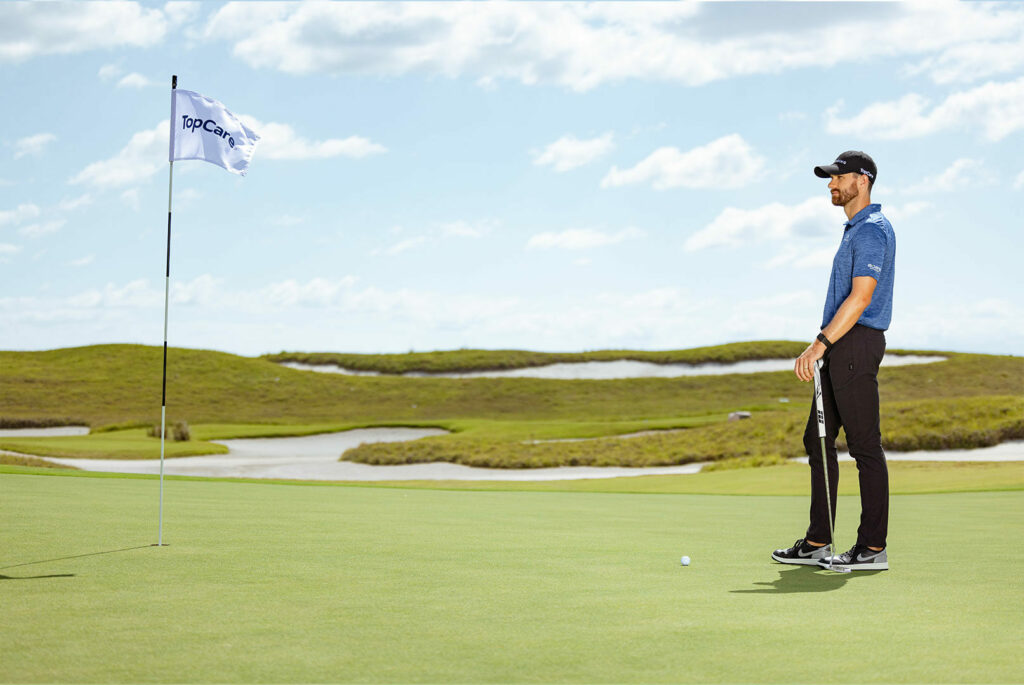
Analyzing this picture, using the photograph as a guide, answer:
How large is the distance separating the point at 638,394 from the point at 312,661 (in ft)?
145

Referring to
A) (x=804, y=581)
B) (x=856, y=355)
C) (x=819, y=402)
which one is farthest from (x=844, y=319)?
(x=804, y=581)

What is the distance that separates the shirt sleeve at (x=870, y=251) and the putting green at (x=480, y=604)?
5.82 feet

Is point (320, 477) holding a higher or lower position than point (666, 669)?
lower

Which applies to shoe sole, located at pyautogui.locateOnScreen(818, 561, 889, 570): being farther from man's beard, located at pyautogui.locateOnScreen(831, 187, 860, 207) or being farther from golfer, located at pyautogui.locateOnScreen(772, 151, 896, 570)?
man's beard, located at pyautogui.locateOnScreen(831, 187, 860, 207)

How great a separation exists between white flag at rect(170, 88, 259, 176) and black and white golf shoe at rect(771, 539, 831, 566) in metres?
5.36

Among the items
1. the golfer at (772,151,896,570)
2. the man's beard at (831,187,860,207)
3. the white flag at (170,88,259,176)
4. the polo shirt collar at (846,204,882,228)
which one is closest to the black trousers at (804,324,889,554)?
the golfer at (772,151,896,570)

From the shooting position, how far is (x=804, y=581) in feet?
17.5

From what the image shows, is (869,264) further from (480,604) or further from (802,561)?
(480,604)

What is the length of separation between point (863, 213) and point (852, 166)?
0.31 m

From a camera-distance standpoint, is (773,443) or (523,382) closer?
(773,443)

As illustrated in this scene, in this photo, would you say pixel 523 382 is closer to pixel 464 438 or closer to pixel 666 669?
pixel 464 438

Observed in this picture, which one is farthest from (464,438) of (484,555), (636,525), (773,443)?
(484,555)

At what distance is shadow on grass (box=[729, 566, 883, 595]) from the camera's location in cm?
494

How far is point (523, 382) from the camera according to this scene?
4822cm
